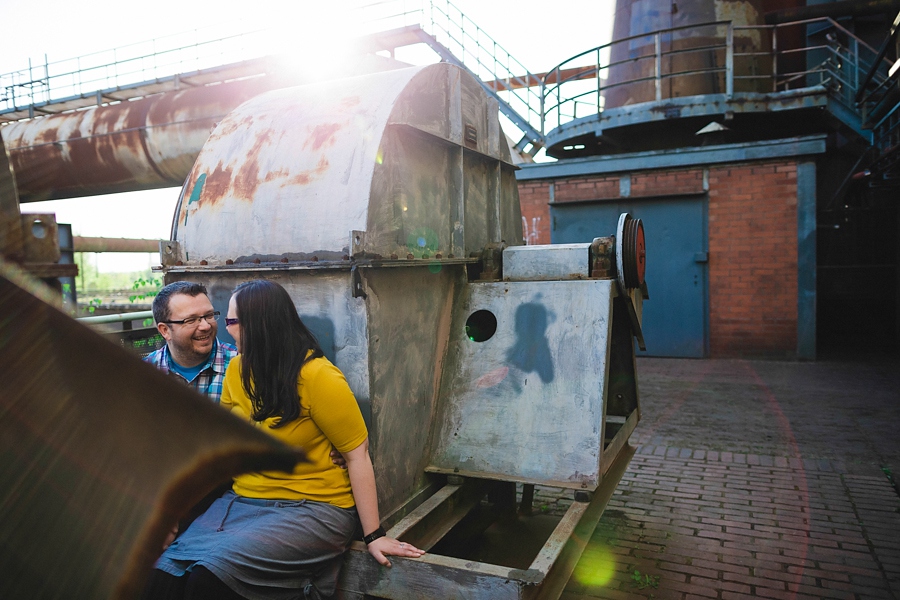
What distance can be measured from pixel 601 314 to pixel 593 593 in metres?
1.45

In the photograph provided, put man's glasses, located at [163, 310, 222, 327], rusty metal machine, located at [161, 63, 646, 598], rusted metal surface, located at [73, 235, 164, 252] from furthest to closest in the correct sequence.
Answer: rusted metal surface, located at [73, 235, 164, 252] < man's glasses, located at [163, 310, 222, 327] < rusty metal machine, located at [161, 63, 646, 598]

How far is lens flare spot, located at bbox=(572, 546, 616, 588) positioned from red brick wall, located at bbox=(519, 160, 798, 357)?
6725mm

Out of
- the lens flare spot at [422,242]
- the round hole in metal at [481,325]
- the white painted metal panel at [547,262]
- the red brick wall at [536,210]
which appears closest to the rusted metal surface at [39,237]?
the lens flare spot at [422,242]

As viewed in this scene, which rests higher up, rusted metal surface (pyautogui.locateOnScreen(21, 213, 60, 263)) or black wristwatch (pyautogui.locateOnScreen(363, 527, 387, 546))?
rusted metal surface (pyautogui.locateOnScreen(21, 213, 60, 263))

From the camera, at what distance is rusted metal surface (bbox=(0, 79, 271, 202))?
6.92m

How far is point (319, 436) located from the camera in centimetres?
232

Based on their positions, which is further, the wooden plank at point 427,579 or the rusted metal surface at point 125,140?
the rusted metal surface at point 125,140

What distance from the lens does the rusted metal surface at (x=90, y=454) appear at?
2.39 ft

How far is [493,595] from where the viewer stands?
2057 millimetres

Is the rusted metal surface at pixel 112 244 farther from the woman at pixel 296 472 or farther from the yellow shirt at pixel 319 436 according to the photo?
the yellow shirt at pixel 319 436

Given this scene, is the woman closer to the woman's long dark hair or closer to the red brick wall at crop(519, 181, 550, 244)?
the woman's long dark hair

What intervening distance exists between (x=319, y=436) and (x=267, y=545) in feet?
1.41

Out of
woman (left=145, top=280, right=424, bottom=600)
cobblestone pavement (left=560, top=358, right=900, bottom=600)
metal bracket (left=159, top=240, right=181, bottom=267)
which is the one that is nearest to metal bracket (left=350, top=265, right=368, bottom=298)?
woman (left=145, top=280, right=424, bottom=600)

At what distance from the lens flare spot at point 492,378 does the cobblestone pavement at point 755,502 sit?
3.77ft
